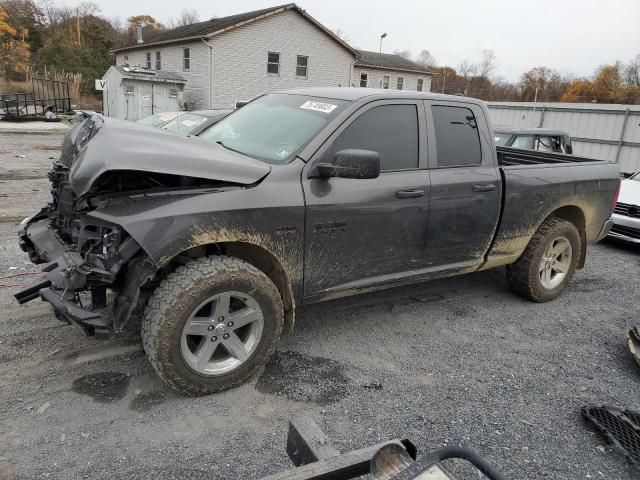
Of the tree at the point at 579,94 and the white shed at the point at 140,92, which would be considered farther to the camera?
the tree at the point at 579,94

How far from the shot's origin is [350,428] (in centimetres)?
303

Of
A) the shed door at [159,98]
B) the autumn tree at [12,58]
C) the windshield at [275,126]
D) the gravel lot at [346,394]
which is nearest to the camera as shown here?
the gravel lot at [346,394]

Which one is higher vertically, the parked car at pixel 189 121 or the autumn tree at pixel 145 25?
the autumn tree at pixel 145 25

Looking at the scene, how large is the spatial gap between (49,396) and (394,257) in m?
2.60

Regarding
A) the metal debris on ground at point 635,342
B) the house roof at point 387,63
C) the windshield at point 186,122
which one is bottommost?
the metal debris on ground at point 635,342

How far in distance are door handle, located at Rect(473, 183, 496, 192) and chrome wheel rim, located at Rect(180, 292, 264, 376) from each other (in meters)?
2.22

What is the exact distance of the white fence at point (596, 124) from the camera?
1473 centimetres

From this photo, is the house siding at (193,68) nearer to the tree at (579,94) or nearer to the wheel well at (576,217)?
the wheel well at (576,217)

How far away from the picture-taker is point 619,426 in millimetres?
3195

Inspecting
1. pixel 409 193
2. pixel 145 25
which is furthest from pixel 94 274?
pixel 145 25

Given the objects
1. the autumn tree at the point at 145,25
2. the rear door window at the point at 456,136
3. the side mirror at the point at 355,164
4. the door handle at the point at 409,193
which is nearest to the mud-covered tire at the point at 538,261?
the rear door window at the point at 456,136

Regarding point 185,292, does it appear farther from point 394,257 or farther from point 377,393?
point 394,257

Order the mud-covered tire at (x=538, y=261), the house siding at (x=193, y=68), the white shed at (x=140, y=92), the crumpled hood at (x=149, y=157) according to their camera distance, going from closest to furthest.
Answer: the crumpled hood at (x=149, y=157) < the mud-covered tire at (x=538, y=261) < the white shed at (x=140, y=92) < the house siding at (x=193, y=68)

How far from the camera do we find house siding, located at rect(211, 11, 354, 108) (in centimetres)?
2527
